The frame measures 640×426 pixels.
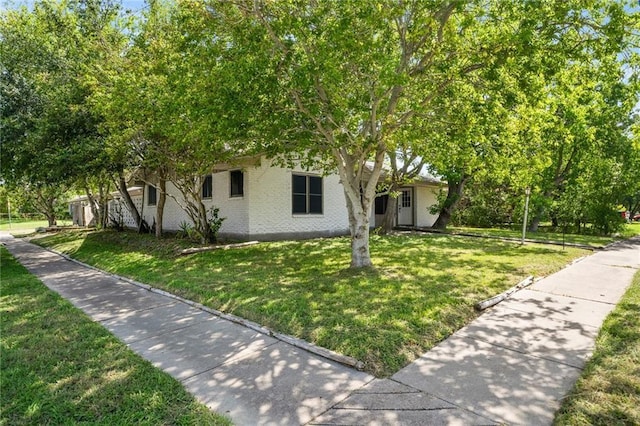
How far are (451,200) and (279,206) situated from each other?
1015 cm

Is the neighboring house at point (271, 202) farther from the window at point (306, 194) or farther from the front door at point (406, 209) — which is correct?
the front door at point (406, 209)

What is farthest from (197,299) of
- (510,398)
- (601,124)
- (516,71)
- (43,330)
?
(601,124)

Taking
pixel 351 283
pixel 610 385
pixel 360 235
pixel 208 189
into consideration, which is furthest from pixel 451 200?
pixel 610 385

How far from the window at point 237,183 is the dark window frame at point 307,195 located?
1968mm

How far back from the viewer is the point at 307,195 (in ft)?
49.6

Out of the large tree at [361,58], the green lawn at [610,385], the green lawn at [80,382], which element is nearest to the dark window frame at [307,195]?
the large tree at [361,58]

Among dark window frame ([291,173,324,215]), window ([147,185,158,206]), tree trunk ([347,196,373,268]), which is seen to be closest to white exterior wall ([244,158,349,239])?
dark window frame ([291,173,324,215])

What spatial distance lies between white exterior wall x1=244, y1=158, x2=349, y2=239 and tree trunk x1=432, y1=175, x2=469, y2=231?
7174 mm

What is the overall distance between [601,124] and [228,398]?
64.7ft

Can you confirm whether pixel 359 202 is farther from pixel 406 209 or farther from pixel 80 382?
pixel 406 209

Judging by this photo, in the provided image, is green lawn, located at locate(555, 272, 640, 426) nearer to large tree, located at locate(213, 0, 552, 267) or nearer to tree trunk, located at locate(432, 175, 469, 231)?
large tree, located at locate(213, 0, 552, 267)

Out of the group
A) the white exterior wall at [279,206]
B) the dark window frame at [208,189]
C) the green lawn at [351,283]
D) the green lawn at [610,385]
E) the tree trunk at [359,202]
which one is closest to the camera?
the green lawn at [610,385]

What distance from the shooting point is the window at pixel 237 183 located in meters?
13.8

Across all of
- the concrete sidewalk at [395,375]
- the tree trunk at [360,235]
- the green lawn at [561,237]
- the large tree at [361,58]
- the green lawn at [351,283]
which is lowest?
the concrete sidewalk at [395,375]
